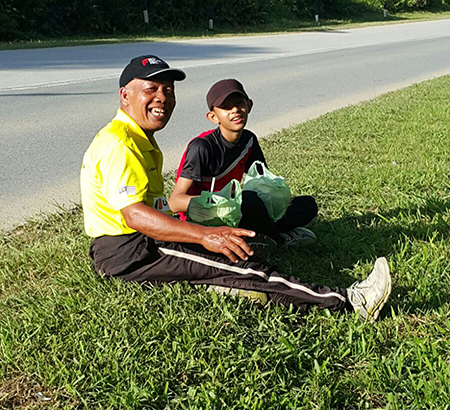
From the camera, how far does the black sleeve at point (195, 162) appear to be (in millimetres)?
3797

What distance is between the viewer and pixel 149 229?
3.04m

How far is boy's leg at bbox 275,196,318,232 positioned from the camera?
4148mm

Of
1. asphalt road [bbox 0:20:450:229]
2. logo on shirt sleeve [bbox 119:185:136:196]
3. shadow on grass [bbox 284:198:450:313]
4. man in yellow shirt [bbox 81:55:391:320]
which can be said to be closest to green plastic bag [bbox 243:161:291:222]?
shadow on grass [bbox 284:198:450:313]

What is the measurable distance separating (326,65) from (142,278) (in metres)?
13.1

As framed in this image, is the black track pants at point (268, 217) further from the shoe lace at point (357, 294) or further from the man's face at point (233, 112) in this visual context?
the shoe lace at point (357, 294)

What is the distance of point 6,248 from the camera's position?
421 cm

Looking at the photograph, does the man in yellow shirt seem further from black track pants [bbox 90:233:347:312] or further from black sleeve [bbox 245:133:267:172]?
black sleeve [bbox 245:133:267:172]

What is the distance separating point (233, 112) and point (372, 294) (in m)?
1.38

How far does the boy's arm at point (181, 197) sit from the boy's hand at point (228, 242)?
0.68 meters

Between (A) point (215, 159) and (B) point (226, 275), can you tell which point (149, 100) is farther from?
(B) point (226, 275)

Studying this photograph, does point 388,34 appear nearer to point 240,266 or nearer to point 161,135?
point 161,135

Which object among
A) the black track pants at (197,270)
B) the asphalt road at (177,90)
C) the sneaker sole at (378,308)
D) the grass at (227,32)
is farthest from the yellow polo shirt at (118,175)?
the grass at (227,32)

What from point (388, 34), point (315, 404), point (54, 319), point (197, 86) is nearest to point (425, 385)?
point (315, 404)

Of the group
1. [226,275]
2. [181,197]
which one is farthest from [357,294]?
[181,197]
